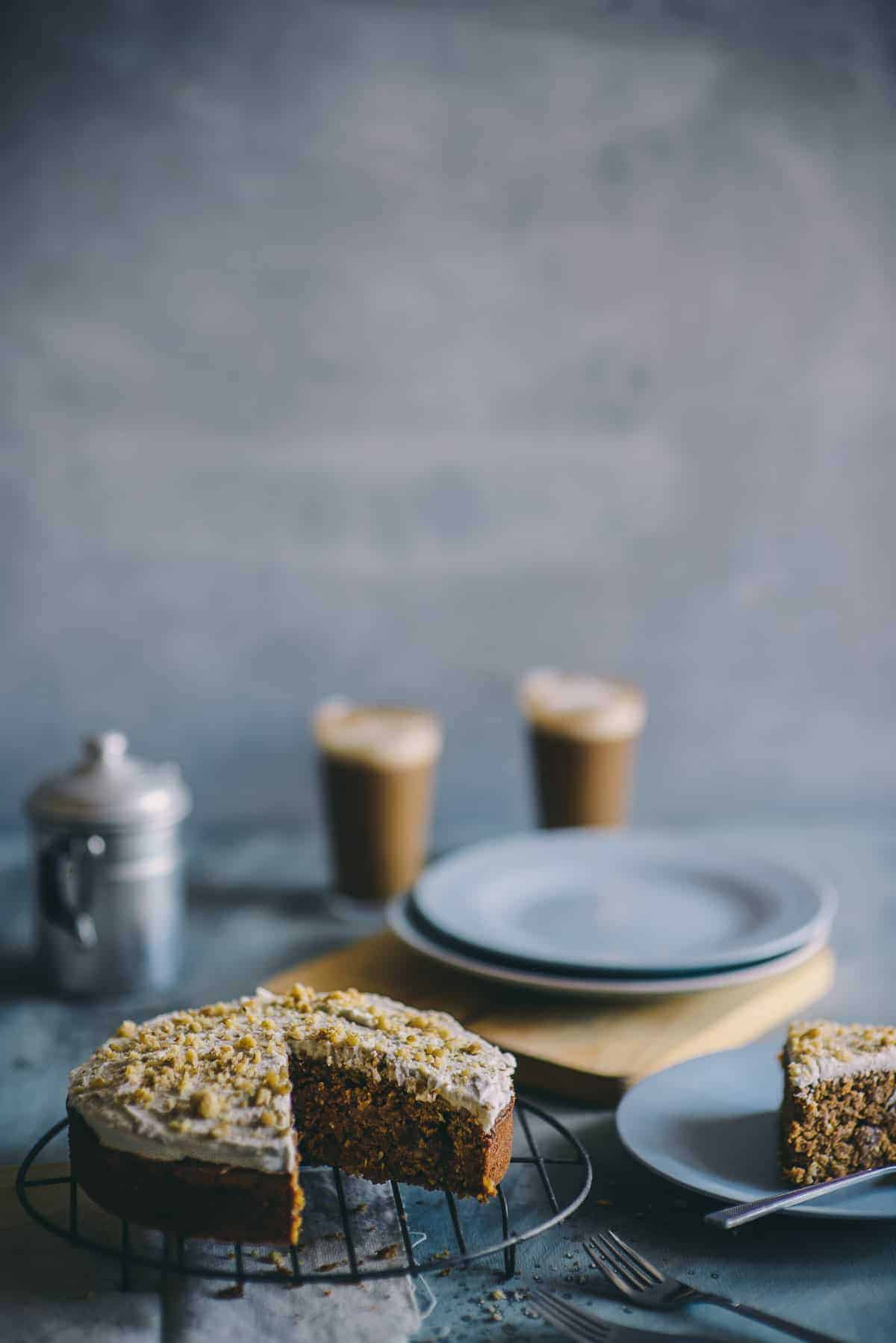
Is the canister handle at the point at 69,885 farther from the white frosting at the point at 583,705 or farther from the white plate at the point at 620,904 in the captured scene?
the white frosting at the point at 583,705

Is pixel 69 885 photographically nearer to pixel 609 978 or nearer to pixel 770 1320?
pixel 609 978

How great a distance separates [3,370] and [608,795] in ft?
4.52

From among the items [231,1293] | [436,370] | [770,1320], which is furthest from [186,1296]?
[436,370]

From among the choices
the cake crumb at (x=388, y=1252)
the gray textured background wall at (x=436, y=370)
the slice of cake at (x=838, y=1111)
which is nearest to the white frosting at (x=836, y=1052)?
the slice of cake at (x=838, y=1111)

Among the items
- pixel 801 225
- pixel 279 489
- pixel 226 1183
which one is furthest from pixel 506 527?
pixel 226 1183

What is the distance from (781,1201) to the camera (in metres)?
1.11

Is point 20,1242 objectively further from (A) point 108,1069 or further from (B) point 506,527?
(B) point 506,527

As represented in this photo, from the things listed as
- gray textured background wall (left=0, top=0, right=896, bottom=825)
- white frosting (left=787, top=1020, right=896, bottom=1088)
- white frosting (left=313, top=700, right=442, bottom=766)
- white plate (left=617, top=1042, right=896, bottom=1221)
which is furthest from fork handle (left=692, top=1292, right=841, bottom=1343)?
gray textured background wall (left=0, top=0, right=896, bottom=825)

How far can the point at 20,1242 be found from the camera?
1.15 m

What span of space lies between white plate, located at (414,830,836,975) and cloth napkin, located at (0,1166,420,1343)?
475mm

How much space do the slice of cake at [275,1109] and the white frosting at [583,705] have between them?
950 millimetres

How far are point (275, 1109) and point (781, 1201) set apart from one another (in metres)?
0.45

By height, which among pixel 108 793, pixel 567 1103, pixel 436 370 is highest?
pixel 436 370

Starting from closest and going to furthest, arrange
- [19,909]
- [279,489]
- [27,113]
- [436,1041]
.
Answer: [436,1041] < [19,909] < [27,113] < [279,489]
